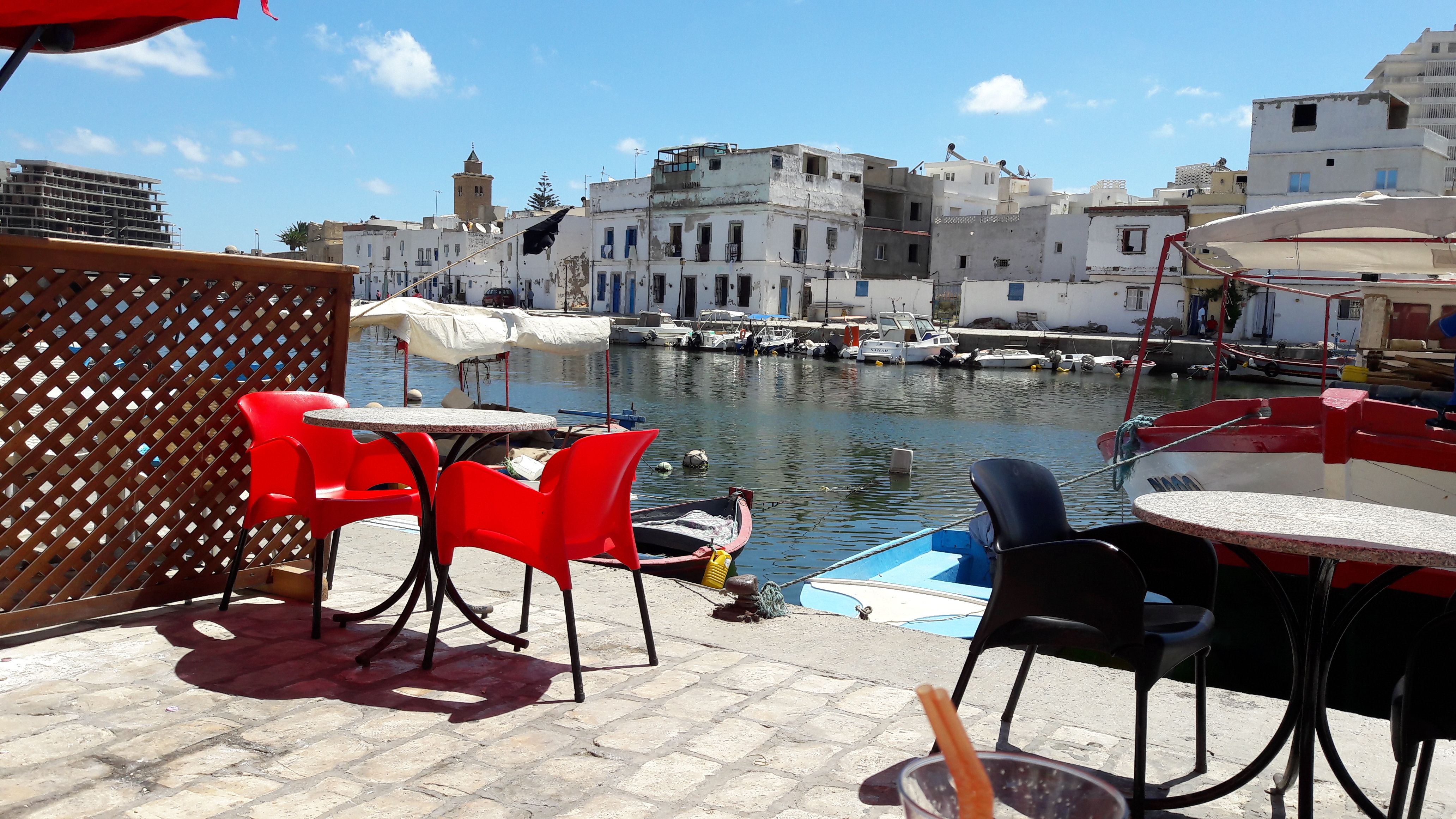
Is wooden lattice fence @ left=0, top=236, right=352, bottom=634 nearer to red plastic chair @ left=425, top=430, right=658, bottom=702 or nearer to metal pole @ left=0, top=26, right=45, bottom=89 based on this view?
metal pole @ left=0, top=26, right=45, bottom=89

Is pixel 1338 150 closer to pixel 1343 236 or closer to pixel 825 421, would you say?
pixel 825 421

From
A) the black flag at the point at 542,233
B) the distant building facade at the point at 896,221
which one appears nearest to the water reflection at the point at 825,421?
the black flag at the point at 542,233

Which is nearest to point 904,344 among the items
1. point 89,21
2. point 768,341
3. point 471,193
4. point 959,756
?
point 768,341

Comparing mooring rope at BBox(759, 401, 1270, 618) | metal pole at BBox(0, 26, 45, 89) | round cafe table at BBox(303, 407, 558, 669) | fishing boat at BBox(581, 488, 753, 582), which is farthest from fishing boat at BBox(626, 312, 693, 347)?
metal pole at BBox(0, 26, 45, 89)

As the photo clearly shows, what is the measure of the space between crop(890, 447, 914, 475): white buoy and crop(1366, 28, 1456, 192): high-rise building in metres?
96.5

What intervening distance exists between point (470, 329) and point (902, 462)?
6806 millimetres

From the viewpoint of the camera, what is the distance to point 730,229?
48.1 m

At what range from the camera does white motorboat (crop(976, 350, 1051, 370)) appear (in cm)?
3703

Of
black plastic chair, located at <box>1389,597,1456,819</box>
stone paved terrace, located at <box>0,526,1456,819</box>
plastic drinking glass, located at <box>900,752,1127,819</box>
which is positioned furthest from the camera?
stone paved terrace, located at <box>0,526,1456,819</box>

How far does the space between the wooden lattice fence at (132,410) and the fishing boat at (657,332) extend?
39.4 m

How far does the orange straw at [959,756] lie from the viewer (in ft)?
3.21

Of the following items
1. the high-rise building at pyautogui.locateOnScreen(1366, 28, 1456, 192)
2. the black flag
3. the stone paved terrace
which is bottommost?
the stone paved terrace

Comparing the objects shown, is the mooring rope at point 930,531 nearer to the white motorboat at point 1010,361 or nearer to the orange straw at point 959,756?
the orange straw at point 959,756

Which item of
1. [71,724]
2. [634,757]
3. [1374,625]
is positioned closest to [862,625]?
[634,757]
